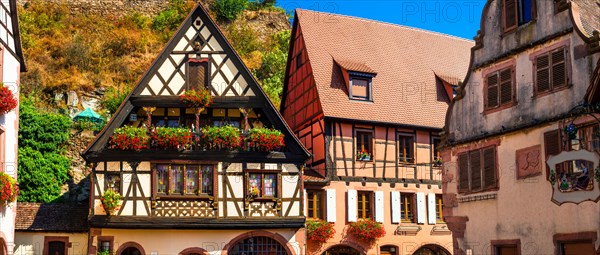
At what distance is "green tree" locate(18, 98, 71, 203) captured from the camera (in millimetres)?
31016

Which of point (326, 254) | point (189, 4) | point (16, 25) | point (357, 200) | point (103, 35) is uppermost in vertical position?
point (189, 4)

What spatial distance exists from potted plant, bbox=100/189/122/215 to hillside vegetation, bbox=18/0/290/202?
7065 mm

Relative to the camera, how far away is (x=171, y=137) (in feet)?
83.7

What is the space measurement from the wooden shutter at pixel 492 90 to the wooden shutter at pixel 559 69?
217 centimetres

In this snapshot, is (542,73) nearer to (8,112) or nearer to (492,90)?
(492,90)

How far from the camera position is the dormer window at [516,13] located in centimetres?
2061

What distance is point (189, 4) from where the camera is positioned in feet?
165

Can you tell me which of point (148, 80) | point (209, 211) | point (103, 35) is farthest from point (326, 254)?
point (103, 35)

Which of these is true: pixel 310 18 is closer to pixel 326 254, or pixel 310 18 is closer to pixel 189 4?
pixel 326 254

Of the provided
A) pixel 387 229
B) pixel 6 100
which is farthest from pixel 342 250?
pixel 6 100

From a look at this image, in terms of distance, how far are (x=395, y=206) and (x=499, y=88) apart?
33.4 ft

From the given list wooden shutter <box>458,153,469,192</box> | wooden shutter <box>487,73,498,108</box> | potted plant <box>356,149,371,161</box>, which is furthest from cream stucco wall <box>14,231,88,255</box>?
wooden shutter <box>487,73,498,108</box>

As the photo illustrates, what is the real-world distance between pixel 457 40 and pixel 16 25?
21.8 metres

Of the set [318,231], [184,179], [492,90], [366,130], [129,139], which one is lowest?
[318,231]
